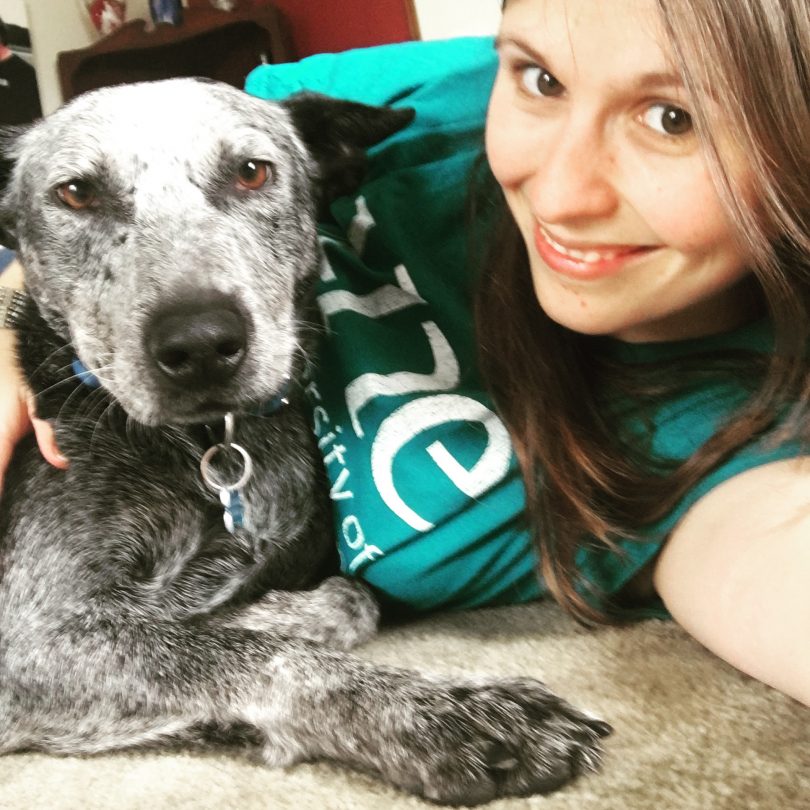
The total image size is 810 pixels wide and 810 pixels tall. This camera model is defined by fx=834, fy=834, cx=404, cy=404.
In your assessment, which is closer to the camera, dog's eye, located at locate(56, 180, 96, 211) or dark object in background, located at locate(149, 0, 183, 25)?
dog's eye, located at locate(56, 180, 96, 211)

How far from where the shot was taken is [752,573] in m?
0.87

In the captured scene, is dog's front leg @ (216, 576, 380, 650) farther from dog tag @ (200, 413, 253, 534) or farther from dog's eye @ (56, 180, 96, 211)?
dog's eye @ (56, 180, 96, 211)

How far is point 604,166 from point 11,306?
1007 millimetres

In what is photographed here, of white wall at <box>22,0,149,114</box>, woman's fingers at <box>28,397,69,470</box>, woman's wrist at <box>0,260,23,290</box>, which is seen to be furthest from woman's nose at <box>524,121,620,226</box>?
white wall at <box>22,0,149,114</box>

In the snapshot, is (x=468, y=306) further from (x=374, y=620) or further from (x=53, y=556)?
(x=53, y=556)

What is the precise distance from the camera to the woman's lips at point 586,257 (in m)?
0.94

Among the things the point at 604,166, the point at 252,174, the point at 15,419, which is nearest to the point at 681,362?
the point at 604,166

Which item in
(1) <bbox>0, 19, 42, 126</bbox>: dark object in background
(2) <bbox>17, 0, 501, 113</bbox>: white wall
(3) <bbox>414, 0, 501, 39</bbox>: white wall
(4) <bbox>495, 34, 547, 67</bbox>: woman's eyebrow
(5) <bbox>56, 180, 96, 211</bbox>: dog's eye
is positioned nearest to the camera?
(4) <bbox>495, 34, 547, 67</bbox>: woman's eyebrow

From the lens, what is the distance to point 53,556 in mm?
1113

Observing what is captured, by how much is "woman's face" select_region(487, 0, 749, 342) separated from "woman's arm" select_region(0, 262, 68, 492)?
2.33 ft

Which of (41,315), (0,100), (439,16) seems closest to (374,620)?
(41,315)

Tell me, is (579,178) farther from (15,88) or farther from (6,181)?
(15,88)

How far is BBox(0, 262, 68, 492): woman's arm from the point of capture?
3.85 feet

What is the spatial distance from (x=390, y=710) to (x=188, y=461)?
1.55 ft
